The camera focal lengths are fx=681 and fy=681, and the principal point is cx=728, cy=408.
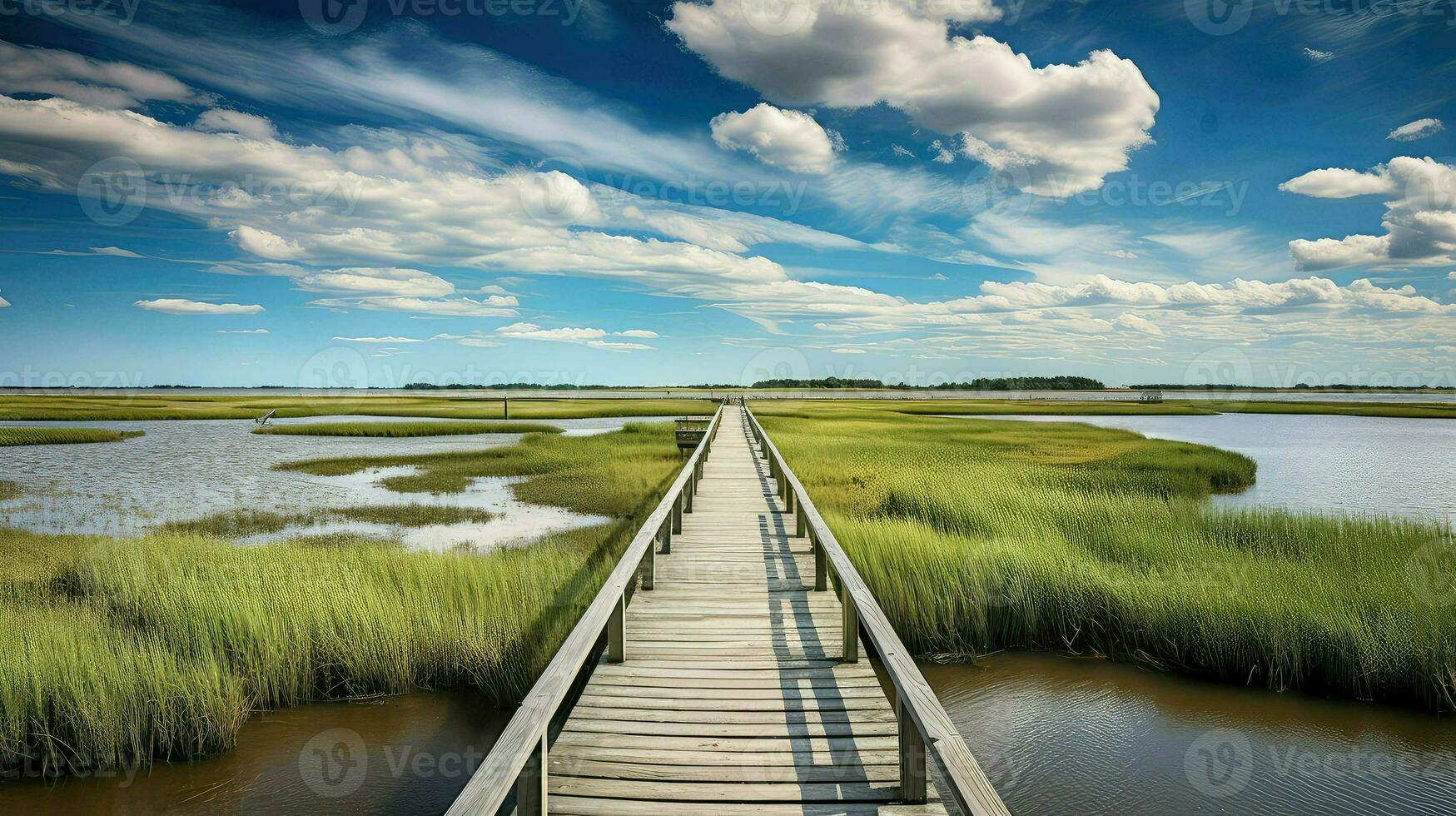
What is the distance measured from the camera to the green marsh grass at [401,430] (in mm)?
39562

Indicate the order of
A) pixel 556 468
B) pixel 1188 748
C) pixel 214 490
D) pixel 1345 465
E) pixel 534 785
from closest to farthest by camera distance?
pixel 534 785 < pixel 1188 748 < pixel 214 490 < pixel 556 468 < pixel 1345 465

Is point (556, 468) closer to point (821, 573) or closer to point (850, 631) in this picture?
point (821, 573)

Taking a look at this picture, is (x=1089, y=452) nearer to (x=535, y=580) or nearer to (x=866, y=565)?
(x=866, y=565)

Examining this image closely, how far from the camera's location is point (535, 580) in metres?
8.81

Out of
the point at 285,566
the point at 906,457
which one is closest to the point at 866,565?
the point at 285,566

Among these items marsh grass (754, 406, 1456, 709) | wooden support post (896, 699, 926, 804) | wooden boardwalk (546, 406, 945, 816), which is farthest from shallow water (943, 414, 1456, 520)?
wooden support post (896, 699, 926, 804)

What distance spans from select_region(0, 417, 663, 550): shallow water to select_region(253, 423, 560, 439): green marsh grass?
5.74 metres

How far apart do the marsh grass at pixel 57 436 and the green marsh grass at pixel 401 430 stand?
6.83 metres

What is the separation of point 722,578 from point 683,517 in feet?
11.9

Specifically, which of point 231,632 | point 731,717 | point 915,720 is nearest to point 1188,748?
point 731,717

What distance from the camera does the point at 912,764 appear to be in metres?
3.56

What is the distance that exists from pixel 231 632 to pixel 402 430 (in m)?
37.2

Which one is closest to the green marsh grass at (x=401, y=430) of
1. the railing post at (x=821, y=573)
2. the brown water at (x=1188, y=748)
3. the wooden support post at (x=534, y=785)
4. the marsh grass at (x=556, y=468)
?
the marsh grass at (x=556, y=468)

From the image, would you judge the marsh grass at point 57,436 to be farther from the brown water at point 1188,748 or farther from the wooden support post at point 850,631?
the brown water at point 1188,748
